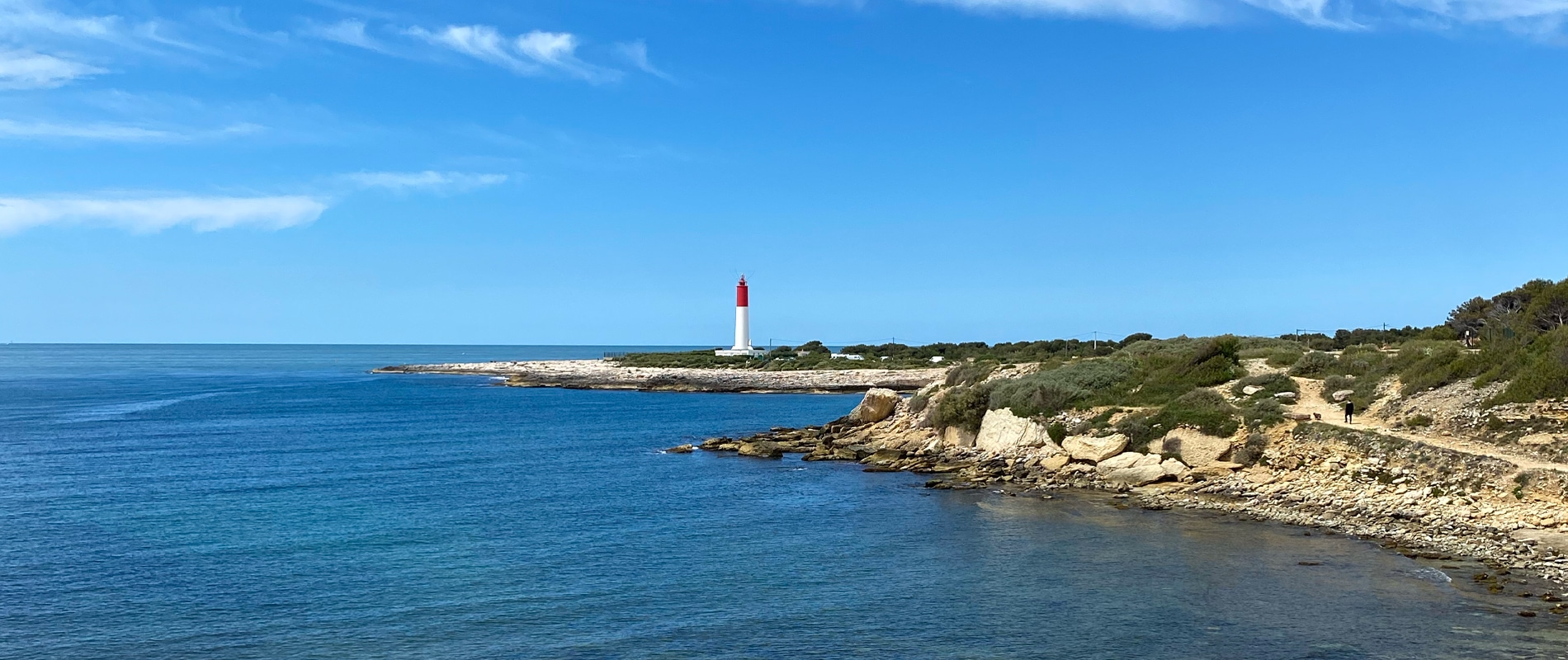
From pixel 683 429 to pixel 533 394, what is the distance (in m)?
38.0

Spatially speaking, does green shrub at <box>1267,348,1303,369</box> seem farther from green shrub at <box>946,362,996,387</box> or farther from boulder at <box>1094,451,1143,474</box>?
boulder at <box>1094,451,1143,474</box>

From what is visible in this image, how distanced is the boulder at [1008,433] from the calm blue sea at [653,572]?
478 cm

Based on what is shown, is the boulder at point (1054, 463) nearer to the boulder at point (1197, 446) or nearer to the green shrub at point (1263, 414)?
the boulder at point (1197, 446)

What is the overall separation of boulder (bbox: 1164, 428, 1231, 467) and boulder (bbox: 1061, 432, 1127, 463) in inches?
66.2

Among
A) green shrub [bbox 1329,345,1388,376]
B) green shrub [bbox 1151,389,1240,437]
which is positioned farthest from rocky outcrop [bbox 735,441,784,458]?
green shrub [bbox 1329,345,1388,376]

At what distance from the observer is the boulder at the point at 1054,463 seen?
3688 centimetres

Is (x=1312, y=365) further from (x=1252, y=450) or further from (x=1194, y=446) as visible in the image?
(x=1252, y=450)

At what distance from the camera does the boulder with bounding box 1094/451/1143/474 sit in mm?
34688

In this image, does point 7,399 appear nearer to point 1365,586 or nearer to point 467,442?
point 467,442

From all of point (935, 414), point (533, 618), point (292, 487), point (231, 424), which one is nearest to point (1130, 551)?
point (533, 618)

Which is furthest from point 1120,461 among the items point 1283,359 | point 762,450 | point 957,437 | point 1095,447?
point 762,450

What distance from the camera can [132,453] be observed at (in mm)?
44531

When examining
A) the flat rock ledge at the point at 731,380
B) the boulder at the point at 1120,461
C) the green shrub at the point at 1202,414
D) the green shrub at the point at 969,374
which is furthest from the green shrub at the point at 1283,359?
the flat rock ledge at the point at 731,380

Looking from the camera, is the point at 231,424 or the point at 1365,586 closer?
the point at 1365,586
